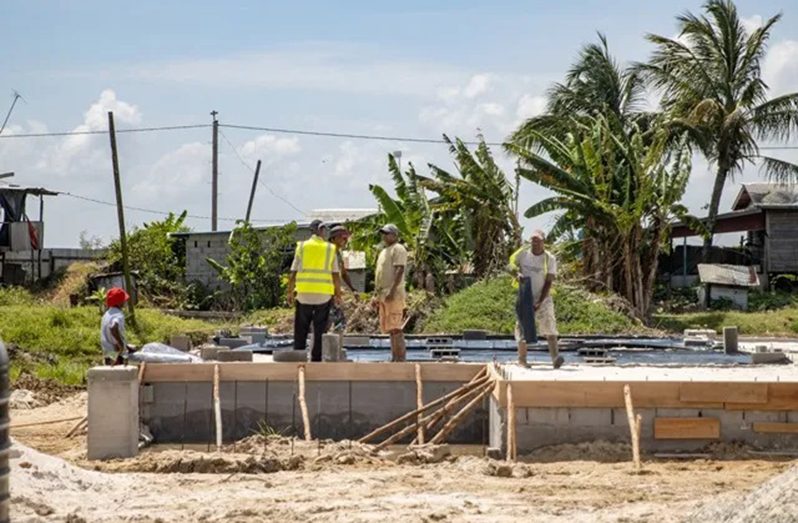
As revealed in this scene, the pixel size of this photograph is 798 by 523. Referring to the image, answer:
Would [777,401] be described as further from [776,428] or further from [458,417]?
[458,417]

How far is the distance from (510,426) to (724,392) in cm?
191

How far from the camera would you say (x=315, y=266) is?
47.4ft

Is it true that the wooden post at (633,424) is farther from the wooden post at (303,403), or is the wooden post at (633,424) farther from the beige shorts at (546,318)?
the wooden post at (303,403)

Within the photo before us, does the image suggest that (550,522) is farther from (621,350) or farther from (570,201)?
(570,201)

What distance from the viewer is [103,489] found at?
31.0 feet

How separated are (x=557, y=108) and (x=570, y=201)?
1055 centimetres

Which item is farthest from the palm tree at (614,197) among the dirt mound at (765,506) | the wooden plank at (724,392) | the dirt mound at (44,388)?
the dirt mound at (765,506)

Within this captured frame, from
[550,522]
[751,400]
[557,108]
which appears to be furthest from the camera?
[557,108]

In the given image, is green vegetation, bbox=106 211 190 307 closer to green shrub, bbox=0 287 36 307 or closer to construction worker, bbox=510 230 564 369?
green shrub, bbox=0 287 36 307

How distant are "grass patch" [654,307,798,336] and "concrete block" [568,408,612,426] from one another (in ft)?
55.8

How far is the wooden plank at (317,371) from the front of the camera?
1397cm

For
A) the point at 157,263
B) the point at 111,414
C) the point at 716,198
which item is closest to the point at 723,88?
the point at 716,198

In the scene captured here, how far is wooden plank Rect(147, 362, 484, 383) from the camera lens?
13969 millimetres

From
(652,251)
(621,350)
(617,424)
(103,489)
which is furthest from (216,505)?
(652,251)
